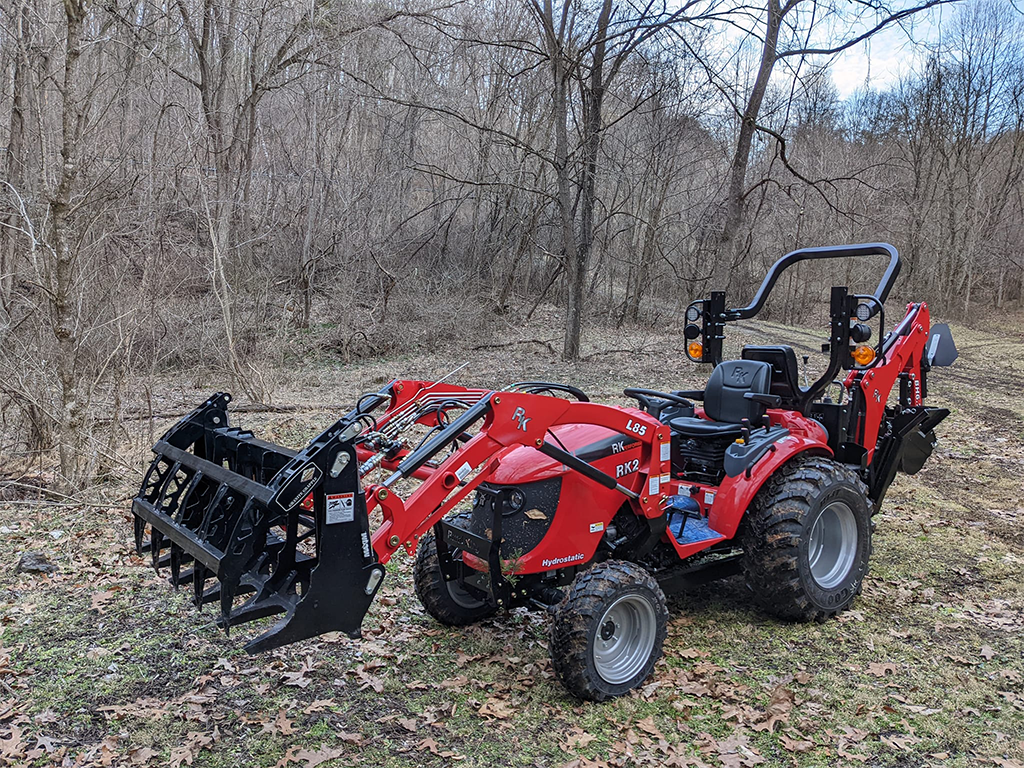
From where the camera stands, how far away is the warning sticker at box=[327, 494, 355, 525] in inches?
125

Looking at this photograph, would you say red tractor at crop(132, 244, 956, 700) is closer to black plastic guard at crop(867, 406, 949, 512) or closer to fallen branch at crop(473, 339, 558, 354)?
black plastic guard at crop(867, 406, 949, 512)

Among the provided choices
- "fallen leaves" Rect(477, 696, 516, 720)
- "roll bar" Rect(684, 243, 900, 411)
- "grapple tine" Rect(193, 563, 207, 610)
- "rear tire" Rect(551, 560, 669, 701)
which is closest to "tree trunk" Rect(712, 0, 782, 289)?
"roll bar" Rect(684, 243, 900, 411)

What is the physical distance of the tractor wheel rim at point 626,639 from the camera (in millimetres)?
3943

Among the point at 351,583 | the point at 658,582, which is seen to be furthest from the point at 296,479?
the point at 658,582

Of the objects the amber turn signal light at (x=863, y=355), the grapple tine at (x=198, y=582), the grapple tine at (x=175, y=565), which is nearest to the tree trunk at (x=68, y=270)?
the grapple tine at (x=175, y=565)

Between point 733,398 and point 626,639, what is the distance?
190 cm

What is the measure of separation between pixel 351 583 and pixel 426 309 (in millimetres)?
15620

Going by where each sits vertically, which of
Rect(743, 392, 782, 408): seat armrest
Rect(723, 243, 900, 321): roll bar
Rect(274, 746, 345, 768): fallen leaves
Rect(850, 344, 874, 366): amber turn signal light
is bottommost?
Rect(274, 746, 345, 768): fallen leaves

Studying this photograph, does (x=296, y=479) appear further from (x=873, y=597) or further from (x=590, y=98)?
(x=590, y=98)

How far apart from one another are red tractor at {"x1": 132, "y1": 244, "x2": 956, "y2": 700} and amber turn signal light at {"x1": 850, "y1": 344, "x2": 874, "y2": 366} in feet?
0.05

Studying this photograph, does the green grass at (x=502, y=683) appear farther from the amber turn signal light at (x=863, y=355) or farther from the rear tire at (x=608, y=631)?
the amber turn signal light at (x=863, y=355)

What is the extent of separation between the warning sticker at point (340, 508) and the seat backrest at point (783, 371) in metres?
3.21

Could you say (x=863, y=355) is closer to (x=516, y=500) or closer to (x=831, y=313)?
(x=831, y=313)

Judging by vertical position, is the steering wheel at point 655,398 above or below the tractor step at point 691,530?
above
